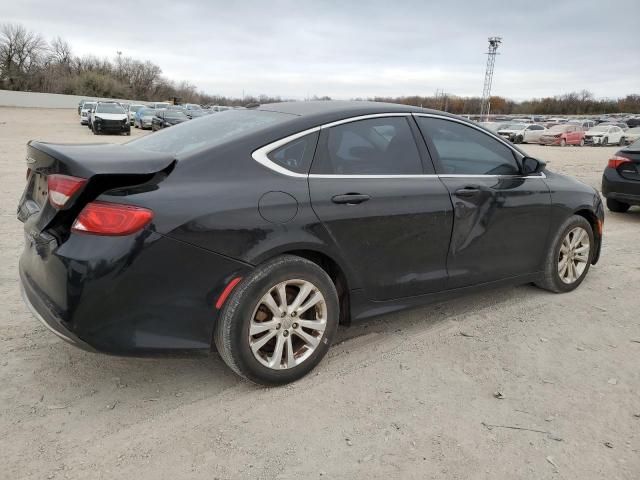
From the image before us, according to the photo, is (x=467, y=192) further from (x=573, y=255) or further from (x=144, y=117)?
(x=144, y=117)

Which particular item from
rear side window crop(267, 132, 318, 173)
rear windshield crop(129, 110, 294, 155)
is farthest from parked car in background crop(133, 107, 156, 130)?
rear side window crop(267, 132, 318, 173)

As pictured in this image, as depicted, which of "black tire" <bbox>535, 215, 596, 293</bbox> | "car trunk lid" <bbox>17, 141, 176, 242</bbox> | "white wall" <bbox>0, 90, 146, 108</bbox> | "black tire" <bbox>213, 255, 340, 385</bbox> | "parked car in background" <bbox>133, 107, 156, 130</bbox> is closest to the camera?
"car trunk lid" <bbox>17, 141, 176, 242</bbox>

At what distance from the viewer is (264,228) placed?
2826 mm

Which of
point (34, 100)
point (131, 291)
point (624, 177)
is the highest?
point (34, 100)

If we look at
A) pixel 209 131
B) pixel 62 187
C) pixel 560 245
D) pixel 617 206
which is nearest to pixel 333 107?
pixel 209 131

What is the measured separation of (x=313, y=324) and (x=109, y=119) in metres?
27.5

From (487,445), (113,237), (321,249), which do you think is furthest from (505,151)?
(113,237)

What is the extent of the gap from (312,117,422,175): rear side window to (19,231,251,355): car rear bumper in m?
0.88

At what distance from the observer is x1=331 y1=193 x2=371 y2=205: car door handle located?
3105 millimetres

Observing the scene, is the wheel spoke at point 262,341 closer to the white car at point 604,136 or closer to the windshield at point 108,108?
the windshield at point 108,108

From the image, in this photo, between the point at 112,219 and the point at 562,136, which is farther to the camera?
the point at 562,136

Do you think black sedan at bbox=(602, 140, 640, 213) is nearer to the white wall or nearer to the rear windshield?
the rear windshield

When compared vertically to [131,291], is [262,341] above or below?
below

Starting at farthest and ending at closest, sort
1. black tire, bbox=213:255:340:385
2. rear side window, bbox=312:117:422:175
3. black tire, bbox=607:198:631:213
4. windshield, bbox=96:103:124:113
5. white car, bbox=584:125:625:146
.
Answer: white car, bbox=584:125:625:146 → windshield, bbox=96:103:124:113 → black tire, bbox=607:198:631:213 → rear side window, bbox=312:117:422:175 → black tire, bbox=213:255:340:385
